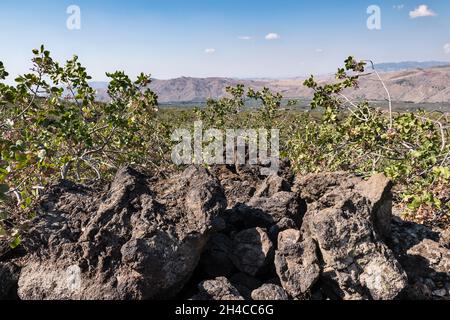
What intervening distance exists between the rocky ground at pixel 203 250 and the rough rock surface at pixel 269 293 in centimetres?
2

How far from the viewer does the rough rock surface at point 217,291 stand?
5727 millimetres

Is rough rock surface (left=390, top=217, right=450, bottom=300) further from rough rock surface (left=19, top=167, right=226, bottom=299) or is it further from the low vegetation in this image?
rough rock surface (left=19, top=167, right=226, bottom=299)

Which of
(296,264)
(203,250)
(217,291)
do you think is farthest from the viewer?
(203,250)

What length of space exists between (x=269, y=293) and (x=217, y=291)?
→ 0.81 m

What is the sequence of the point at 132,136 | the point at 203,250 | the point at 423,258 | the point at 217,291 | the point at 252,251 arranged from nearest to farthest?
the point at 217,291 → the point at 203,250 → the point at 252,251 → the point at 423,258 → the point at 132,136

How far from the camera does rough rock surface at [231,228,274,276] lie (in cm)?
649

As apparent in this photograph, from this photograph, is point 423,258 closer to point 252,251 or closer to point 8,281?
point 252,251

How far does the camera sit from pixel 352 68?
10898 millimetres

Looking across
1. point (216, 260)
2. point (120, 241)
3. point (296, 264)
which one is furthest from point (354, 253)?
point (120, 241)

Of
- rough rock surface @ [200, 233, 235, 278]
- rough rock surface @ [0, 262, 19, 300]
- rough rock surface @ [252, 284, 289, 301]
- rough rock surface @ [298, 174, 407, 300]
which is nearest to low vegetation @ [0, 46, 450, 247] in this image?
rough rock surface @ [0, 262, 19, 300]

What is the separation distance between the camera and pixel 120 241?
5969 mm

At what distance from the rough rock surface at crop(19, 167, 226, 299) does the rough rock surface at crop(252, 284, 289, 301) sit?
3.50 ft
